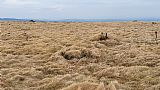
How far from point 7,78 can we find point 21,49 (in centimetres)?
870

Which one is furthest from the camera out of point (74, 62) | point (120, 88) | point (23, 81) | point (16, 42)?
point (16, 42)

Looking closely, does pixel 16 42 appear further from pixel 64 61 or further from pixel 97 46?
pixel 64 61

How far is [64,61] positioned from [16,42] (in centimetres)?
1050

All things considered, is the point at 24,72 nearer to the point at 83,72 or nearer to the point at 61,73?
the point at 61,73

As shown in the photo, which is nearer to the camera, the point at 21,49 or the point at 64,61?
the point at 64,61

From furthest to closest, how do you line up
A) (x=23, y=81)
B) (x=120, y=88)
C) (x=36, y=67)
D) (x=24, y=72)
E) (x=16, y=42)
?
1. (x=16, y=42)
2. (x=36, y=67)
3. (x=24, y=72)
4. (x=23, y=81)
5. (x=120, y=88)

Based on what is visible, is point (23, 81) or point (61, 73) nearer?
point (23, 81)

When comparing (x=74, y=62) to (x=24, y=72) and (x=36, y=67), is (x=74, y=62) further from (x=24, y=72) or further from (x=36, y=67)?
(x=24, y=72)

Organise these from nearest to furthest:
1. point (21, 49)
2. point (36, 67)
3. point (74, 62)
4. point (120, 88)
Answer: point (120, 88) → point (36, 67) → point (74, 62) → point (21, 49)

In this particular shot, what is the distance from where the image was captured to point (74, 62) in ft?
59.2

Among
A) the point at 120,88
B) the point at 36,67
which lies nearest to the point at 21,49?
the point at 36,67

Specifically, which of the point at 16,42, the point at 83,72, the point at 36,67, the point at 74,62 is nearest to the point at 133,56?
the point at 74,62

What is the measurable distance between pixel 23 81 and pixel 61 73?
2.18 meters

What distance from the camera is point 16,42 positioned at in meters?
27.5
